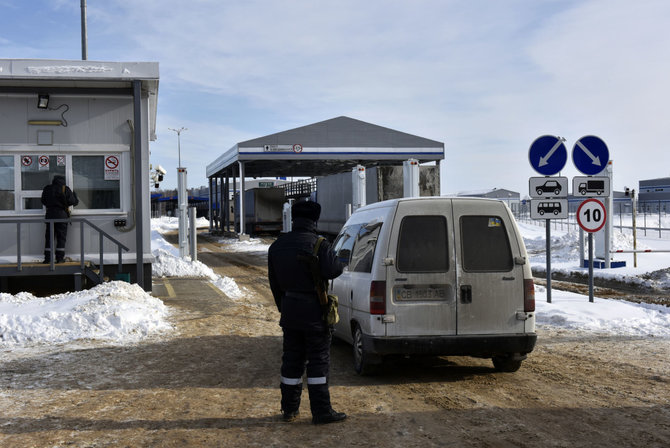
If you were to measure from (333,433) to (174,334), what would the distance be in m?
4.91

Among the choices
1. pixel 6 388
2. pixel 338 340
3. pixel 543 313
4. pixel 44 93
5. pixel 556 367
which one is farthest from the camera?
pixel 44 93

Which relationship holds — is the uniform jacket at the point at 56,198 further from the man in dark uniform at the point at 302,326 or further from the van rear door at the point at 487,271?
the van rear door at the point at 487,271

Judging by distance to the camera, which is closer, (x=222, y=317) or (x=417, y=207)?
(x=417, y=207)

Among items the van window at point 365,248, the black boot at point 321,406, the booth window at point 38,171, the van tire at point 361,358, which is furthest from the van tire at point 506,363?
the booth window at point 38,171

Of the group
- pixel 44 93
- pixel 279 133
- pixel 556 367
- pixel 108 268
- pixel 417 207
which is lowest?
pixel 556 367

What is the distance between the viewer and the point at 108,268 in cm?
1284

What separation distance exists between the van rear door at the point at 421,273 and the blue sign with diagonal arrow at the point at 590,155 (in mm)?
5864

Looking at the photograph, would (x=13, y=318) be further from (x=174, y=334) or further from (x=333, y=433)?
(x=333, y=433)

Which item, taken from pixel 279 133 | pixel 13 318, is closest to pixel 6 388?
pixel 13 318

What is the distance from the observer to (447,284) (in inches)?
257

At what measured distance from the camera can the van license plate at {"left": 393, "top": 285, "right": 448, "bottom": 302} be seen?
255 inches

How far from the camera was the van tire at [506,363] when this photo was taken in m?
6.88

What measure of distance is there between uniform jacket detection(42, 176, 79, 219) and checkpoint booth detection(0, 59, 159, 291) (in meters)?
0.35

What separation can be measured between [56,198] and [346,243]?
6.66m
